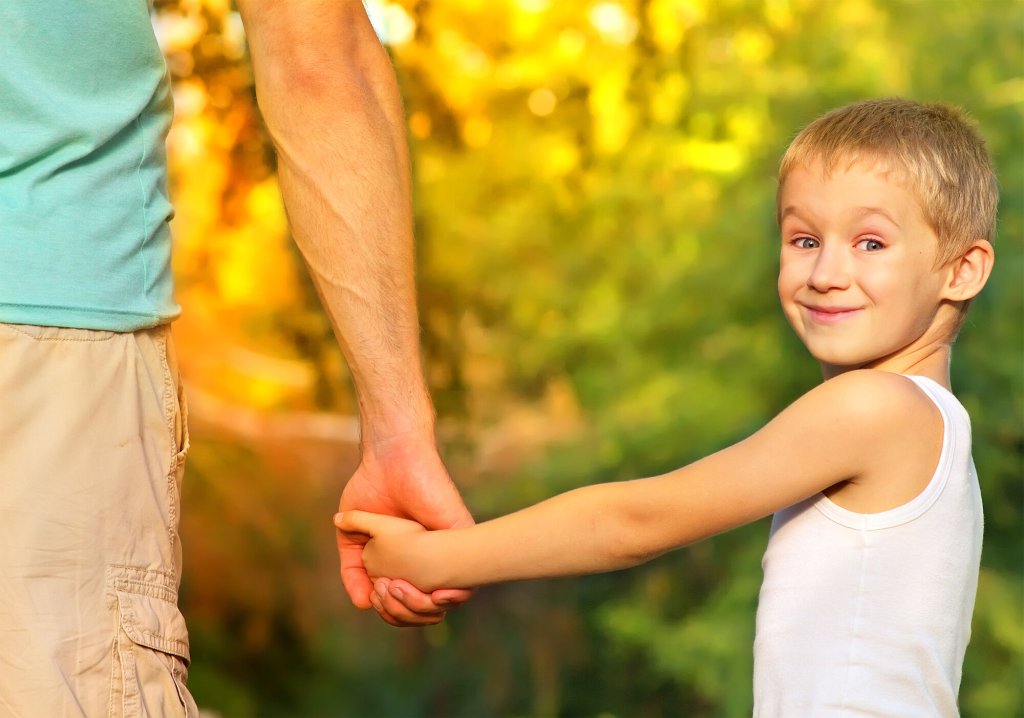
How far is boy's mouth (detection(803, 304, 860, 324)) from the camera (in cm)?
178

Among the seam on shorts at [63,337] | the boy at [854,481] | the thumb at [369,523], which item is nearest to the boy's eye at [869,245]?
the boy at [854,481]

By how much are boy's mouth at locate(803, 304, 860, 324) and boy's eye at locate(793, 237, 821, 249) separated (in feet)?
0.29

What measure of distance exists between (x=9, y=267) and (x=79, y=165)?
16 centimetres

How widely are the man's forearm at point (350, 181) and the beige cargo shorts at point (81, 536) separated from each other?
39 centimetres

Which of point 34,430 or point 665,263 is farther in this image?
point 665,263

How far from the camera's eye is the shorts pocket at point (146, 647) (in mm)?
1538

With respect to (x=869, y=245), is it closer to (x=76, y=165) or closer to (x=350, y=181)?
(x=350, y=181)

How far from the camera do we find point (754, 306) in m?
4.96

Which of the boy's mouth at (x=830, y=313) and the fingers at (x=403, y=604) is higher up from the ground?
the boy's mouth at (x=830, y=313)

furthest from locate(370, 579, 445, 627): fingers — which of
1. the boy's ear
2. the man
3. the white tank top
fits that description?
the boy's ear

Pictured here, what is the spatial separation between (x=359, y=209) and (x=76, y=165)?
0.46 meters

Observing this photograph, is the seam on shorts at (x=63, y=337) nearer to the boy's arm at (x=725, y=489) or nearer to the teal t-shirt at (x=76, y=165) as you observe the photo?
the teal t-shirt at (x=76, y=165)

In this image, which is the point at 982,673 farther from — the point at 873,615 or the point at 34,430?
the point at 34,430

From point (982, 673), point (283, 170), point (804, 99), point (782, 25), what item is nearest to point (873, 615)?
point (283, 170)
